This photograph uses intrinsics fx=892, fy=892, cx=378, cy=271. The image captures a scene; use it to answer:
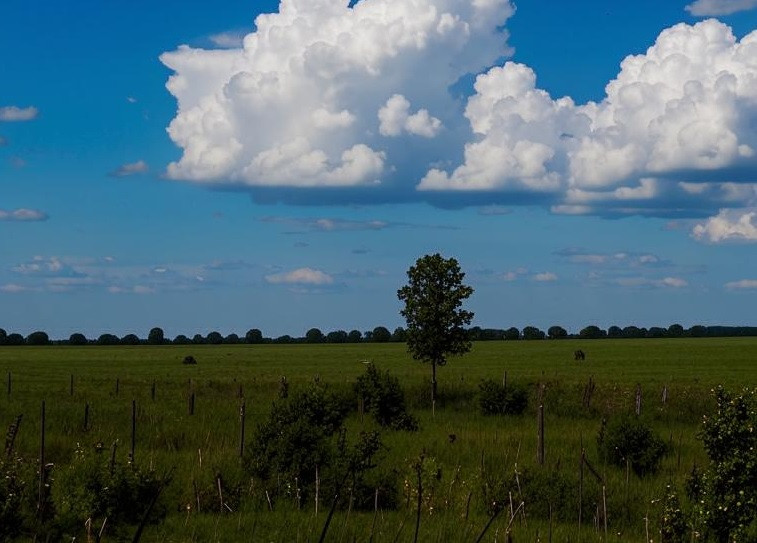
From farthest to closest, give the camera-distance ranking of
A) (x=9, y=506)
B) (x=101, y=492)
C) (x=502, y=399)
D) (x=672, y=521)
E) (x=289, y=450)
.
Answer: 1. (x=502, y=399)
2. (x=289, y=450)
3. (x=101, y=492)
4. (x=672, y=521)
5. (x=9, y=506)

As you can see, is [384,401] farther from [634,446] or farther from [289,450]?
[289,450]

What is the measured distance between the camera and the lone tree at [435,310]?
164 feet

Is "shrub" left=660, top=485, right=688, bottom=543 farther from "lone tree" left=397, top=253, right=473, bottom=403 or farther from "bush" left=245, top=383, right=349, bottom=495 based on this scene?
"lone tree" left=397, top=253, right=473, bottom=403

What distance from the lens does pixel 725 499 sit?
638 inches

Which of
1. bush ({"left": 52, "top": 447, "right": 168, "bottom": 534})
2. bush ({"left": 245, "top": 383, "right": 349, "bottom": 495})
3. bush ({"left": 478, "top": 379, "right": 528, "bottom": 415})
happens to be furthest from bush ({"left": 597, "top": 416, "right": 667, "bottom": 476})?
bush ({"left": 52, "top": 447, "right": 168, "bottom": 534})

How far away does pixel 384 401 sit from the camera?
4153 centimetres

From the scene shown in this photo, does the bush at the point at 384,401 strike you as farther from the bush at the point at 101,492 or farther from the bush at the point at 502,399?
the bush at the point at 101,492

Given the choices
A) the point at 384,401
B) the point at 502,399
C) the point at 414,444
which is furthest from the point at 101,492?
the point at 502,399

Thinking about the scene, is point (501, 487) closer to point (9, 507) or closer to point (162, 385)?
point (9, 507)

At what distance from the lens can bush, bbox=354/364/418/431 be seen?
129ft

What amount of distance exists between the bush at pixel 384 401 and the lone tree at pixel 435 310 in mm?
6826

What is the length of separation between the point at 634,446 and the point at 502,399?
45.8 feet

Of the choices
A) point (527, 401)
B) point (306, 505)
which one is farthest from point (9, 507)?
point (527, 401)

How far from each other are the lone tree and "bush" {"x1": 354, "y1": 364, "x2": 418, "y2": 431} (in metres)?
6.83
